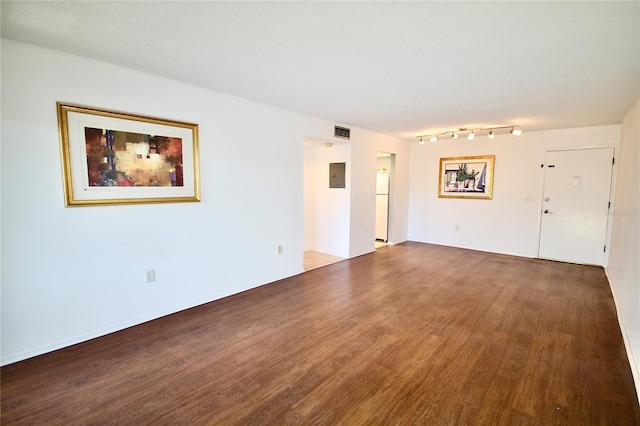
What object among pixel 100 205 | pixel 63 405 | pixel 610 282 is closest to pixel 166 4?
pixel 100 205

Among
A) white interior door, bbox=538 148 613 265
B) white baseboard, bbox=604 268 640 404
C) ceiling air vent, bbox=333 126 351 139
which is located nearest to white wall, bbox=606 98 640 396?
white baseboard, bbox=604 268 640 404

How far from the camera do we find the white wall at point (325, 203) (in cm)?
534

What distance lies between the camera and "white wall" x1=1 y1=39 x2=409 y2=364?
2.19 meters

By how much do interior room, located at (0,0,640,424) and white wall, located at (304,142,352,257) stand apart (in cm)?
103

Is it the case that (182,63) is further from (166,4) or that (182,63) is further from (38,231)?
(38,231)

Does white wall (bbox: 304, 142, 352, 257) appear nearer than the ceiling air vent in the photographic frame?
No

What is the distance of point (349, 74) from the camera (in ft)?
8.72

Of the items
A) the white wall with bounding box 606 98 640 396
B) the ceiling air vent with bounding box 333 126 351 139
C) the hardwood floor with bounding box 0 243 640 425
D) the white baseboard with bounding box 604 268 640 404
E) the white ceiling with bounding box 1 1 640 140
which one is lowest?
the hardwood floor with bounding box 0 243 640 425

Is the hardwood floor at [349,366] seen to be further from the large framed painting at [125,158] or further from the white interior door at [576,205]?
the white interior door at [576,205]

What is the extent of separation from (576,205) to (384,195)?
3.37 metres

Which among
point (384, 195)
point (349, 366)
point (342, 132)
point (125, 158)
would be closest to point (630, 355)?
point (349, 366)

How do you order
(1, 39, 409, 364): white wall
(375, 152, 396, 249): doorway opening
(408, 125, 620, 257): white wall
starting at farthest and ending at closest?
1. (375, 152, 396, 249): doorway opening
2. (408, 125, 620, 257): white wall
3. (1, 39, 409, 364): white wall

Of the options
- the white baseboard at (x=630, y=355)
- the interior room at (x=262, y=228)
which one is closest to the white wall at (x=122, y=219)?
the interior room at (x=262, y=228)

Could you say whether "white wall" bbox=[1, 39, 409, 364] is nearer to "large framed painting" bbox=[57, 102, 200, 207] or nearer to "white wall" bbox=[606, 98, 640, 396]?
"large framed painting" bbox=[57, 102, 200, 207]
